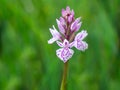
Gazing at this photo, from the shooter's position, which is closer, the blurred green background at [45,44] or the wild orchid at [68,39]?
the wild orchid at [68,39]

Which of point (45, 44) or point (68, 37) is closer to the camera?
point (68, 37)

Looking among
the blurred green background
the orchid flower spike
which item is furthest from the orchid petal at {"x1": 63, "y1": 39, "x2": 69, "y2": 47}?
the blurred green background

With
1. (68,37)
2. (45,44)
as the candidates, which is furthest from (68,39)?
(45,44)

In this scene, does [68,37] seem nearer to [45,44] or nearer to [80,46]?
[80,46]

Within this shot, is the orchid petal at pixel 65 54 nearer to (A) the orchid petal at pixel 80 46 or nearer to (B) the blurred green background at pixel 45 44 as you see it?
(A) the orchid petal at pixel 80 46

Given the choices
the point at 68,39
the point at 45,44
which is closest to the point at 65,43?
the point at 68,39

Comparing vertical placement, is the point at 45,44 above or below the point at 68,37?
above

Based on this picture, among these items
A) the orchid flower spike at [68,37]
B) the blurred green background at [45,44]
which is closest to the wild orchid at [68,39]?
the orchid flower spike at [68,37]

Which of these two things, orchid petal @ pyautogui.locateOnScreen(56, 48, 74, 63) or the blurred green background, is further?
the blurred green background

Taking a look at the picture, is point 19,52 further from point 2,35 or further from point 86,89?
point 86,89

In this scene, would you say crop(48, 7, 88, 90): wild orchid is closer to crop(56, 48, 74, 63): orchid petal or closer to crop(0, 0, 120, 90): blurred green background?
crop(56, 48, 74, 63): orchid petal
